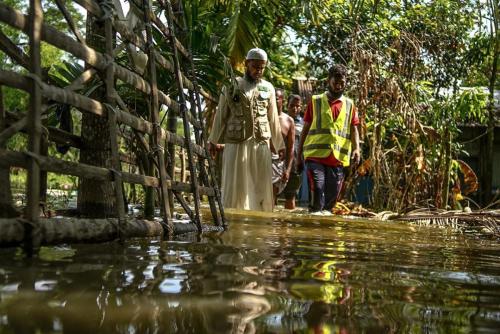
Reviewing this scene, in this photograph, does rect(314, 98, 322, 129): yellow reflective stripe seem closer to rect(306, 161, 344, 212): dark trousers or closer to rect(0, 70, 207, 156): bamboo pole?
rect(306, 161, 344, 212): dark trousers

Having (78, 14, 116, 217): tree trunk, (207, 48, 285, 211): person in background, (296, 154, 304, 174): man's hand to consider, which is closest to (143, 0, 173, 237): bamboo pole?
(78, 14, 116, 217): tree trunk

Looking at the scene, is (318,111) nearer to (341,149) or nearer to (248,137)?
(341,149)

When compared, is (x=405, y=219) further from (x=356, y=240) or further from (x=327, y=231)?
(x=356, y=240)

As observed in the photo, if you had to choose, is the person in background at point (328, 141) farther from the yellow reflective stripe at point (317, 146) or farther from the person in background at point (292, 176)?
the person in background at point (292, 176)

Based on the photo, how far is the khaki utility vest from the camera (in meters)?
6.83

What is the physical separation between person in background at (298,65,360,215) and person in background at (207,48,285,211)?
62cm

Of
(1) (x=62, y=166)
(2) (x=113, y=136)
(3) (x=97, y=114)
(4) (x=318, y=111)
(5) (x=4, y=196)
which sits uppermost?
(4) (x=318, y=111)

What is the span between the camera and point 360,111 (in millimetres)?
9312

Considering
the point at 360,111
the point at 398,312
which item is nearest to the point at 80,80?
the point at 398,312

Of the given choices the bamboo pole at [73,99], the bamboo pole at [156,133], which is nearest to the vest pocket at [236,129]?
the bamboo pole at [73,99]

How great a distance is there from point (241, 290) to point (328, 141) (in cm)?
581

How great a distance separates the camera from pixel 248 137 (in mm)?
7012

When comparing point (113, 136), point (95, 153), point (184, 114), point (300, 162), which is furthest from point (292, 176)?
point (113, 136)

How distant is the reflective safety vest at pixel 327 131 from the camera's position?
763cm
